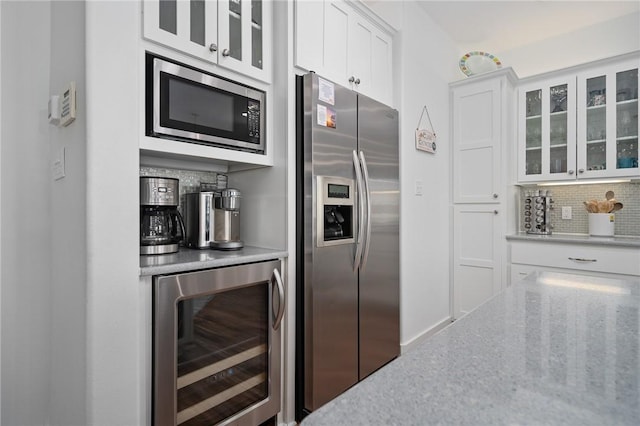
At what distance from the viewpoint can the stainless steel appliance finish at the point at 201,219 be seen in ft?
5.74

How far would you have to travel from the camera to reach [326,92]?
1.87m

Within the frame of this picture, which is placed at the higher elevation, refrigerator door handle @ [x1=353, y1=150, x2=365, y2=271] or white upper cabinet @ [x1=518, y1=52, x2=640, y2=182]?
white upper cabinet @ [x1=518, y1=52, x2=640, y2=182]

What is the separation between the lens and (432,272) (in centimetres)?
305

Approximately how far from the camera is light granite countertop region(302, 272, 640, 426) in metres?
0.38

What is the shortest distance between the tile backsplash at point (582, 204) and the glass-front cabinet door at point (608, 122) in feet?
0.98

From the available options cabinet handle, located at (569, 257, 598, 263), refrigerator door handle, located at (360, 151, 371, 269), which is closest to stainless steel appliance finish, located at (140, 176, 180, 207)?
refrigerator door handle, located at (360, 151, 371, 269)

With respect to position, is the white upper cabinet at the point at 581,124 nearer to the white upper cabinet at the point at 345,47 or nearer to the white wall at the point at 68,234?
the white upper cabinet at the point at 345,47

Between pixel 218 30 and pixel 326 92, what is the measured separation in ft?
2.02

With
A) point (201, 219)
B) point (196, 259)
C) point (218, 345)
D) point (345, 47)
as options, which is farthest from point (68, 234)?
point (345, 47)

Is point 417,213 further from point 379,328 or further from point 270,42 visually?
point 270,42

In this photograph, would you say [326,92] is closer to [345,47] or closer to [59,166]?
[345,47]

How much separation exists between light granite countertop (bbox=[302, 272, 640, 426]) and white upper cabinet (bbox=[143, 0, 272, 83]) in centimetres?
151

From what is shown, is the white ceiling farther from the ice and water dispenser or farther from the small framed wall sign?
the ice and water dispenser

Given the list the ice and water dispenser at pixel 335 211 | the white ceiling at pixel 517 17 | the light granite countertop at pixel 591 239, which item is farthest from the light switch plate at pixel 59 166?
the light granite countertop at pixel 591 239
